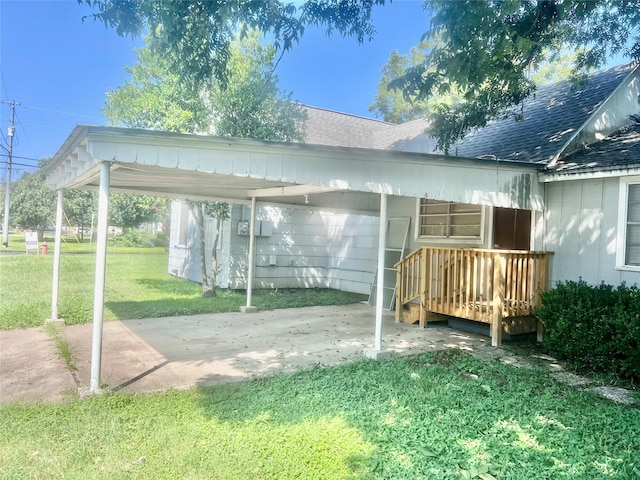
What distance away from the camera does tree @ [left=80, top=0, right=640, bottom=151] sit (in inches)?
194

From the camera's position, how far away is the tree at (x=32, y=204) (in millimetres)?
29141

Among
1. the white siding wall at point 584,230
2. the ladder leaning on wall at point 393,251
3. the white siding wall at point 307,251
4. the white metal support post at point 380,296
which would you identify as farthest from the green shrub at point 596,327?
the white siding wall at point 307,251

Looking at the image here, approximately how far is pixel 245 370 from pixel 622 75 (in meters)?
8.47

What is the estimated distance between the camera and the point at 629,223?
583cm

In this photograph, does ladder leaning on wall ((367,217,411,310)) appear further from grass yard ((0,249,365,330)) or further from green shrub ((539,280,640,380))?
green shrub ((539,280,640,380))

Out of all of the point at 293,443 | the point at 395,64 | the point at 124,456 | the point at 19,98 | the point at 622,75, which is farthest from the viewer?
the point at 395,64

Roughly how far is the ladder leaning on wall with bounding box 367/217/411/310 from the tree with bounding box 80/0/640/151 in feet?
9.74

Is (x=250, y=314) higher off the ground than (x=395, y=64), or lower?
lower

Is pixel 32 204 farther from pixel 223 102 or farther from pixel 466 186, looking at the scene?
pixel 466 186

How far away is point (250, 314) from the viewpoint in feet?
27.5

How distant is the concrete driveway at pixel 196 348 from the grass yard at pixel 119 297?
672mm

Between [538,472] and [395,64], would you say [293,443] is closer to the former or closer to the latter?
[538,472]

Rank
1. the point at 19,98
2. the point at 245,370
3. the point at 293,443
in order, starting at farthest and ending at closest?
the point at 19,98, the point at 245,370, the point at 293,443

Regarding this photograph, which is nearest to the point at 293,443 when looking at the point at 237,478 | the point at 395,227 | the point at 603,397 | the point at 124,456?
the point at 237,478
